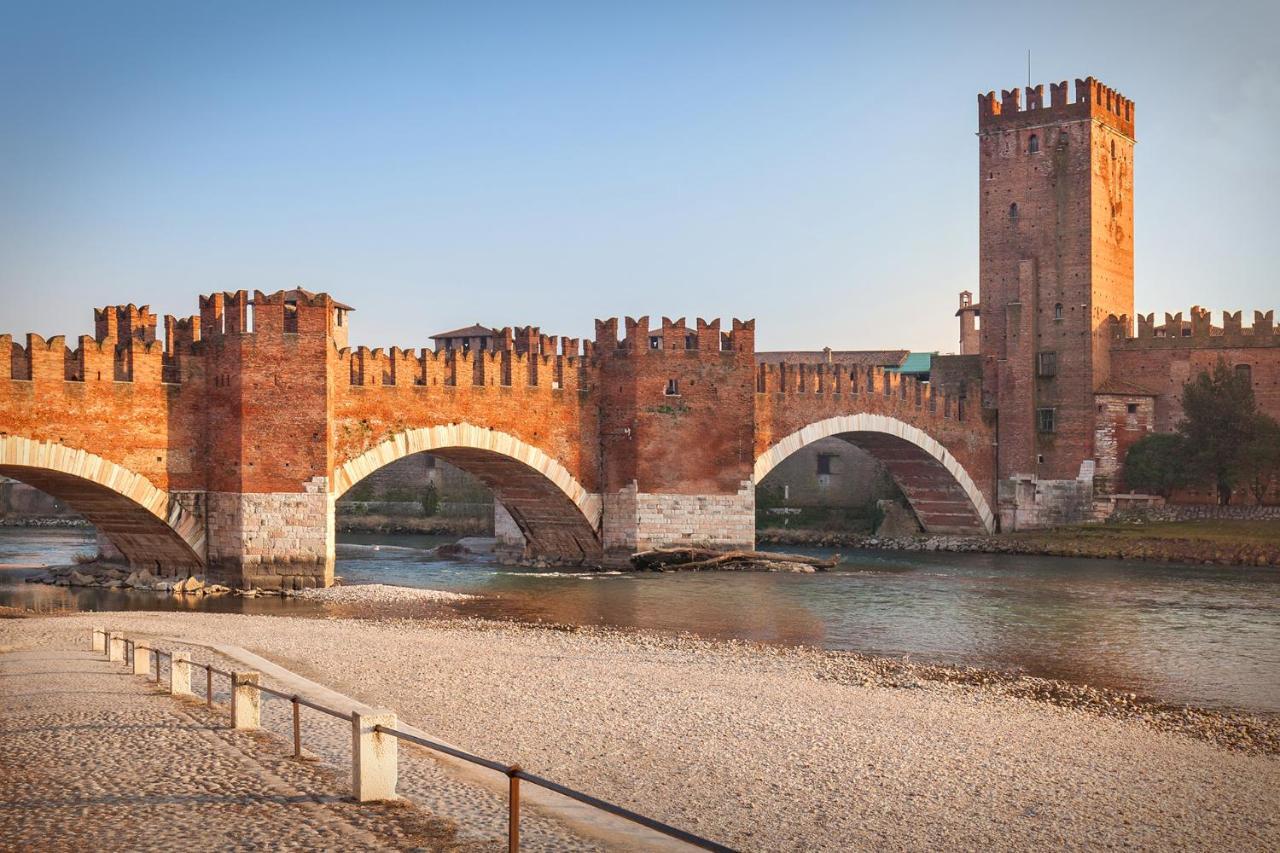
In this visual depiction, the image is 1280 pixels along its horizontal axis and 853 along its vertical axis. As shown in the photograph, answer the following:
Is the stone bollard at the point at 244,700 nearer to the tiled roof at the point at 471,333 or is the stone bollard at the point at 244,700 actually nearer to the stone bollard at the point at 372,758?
the stone bollard at the point at 372,758

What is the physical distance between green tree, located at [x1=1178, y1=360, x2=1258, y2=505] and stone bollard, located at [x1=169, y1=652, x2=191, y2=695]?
33.3 meters

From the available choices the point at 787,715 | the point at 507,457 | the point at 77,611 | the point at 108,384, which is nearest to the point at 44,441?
the point at 108,384

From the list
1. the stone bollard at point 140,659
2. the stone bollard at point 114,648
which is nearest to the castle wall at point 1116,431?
the stone bollard at point 114,648

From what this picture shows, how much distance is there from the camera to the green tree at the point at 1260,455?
37.3 m

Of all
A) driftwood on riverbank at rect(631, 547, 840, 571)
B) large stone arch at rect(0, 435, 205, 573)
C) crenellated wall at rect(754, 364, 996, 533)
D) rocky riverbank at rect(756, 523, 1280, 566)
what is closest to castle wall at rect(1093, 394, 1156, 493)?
rocky riverbank at rect(756, 523, 1280, 566)

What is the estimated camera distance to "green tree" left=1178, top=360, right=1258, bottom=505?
123ft

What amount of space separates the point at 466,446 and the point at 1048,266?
70.9ft

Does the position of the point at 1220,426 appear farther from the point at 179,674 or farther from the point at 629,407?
the point at 179,674

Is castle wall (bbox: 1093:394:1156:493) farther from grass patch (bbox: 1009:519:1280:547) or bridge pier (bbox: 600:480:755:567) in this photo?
bridge pier (bbox: 600:480:755:567)

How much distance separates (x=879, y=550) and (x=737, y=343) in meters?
10.4

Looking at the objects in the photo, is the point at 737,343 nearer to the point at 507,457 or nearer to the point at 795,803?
the point at 507,457

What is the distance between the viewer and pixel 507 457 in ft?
96.2

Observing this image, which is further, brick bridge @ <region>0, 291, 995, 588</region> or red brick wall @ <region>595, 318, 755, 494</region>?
red brick wall @ <region>595, 318, 755, 494</region>

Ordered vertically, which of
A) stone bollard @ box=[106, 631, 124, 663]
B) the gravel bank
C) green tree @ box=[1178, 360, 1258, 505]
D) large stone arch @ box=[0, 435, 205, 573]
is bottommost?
the gravel bank
